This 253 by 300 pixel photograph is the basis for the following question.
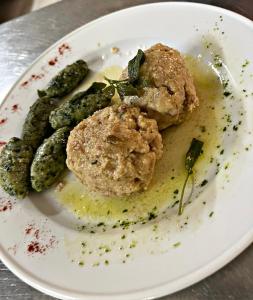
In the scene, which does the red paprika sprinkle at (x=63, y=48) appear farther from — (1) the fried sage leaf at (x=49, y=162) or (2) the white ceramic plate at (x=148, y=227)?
(1) the fried sage leaf at (x=49, y=162)

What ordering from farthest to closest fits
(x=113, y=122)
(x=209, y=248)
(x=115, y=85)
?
(x=115, y=85)
(x=113, y=122)
(x=209, y=248)

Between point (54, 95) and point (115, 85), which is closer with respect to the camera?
point (115, 85)

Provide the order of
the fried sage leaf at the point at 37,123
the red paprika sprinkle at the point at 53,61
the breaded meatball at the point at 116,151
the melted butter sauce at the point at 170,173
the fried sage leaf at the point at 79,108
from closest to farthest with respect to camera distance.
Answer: the breaded meatball at the point at 116,151, the melted butter sauce at the point at 170,173, the fried sage leaf at the point at 79,108, the fried sage leaf at the point at 37,123, the red paprika sprinkle at the point at 53,61

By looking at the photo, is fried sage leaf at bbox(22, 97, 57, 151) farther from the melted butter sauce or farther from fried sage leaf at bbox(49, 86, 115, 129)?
the melted butter sauce

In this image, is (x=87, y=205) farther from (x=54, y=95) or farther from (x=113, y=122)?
(x=54, y=95)

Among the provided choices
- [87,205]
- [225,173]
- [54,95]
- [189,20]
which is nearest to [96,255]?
[87,205]

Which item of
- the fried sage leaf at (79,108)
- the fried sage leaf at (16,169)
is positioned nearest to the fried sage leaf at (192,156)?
the fried sage leaf at (79,108)
